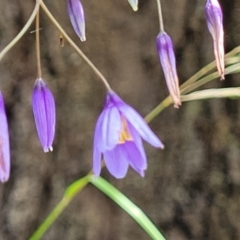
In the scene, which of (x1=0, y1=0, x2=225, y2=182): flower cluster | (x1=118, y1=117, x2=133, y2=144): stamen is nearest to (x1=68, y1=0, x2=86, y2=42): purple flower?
(x1=0, y1=0, x2=225, y2=182): flower cluster

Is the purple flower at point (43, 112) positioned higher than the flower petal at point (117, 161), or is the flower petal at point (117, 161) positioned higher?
the purple flower at point (43, 112)

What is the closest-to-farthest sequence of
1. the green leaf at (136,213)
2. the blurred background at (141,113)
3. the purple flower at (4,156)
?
the purple flower at (4,156)
the green leaf at (136,213)
the blurred background at (141,113)

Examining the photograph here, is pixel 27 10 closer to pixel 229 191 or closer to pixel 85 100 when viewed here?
pixel 85 100

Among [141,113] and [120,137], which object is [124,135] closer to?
[120,137]

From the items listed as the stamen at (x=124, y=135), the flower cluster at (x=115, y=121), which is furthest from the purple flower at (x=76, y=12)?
the stamen at (x=124, y=135)

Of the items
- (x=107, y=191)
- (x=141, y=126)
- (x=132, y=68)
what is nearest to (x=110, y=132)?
(x=141, y=126)

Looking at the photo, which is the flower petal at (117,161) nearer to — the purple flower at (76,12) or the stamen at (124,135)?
the stamen at (124,135)
